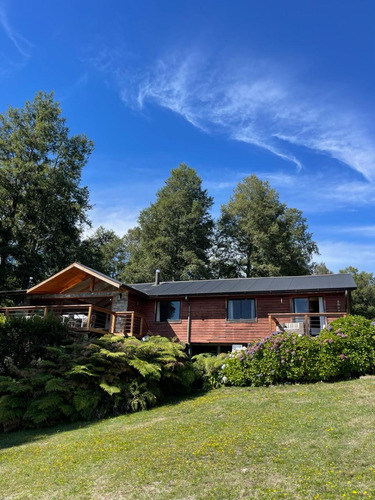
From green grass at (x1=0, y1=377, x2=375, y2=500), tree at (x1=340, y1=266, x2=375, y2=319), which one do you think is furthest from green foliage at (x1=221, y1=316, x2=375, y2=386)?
tree at (x1=340, y1=266, x2=375, y2=319)

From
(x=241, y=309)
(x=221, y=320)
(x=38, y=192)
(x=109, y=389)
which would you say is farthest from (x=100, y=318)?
(x=38, y=192)

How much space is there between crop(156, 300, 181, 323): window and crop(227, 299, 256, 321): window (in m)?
2.63

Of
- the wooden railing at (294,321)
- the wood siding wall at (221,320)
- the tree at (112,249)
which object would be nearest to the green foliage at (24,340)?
the wood siding wall at (221,320)

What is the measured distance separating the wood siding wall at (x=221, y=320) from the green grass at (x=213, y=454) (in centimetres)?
679

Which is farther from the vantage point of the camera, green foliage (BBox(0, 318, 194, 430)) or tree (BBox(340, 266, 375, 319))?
tree (BBox(340, 266, 375, 319))

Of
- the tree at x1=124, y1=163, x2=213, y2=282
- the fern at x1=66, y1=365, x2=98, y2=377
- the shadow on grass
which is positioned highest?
the tree at x1=124, y1=163, x2=213, y2=282

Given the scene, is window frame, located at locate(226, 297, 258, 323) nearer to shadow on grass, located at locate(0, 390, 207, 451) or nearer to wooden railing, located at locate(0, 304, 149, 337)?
wooden railing, located at locate(0, 304, 149, 337)

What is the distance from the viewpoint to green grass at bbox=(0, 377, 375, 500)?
4895 mm

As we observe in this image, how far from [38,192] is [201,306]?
17504 millimetres

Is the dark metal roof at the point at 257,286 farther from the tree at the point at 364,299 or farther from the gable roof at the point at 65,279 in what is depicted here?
the tree at the point at 364,299

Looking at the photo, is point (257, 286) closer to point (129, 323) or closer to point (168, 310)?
point (168, 310)

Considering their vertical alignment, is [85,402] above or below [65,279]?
below

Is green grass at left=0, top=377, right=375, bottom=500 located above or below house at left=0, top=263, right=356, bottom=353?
below

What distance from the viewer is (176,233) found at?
3572cm
